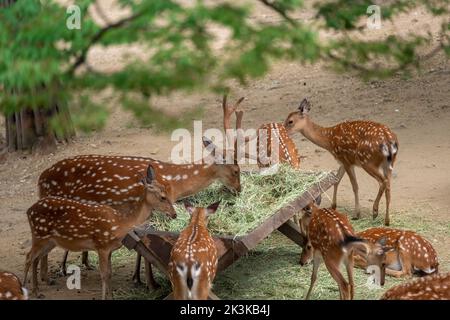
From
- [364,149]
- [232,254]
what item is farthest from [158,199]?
[364,149]

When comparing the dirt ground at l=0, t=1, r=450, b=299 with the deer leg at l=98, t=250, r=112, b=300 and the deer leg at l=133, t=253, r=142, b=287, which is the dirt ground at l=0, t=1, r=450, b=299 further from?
the deer leg at l=98, t=250, r=112, b=300

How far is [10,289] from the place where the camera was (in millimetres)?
5758

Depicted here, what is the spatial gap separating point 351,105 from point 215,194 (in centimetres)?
545

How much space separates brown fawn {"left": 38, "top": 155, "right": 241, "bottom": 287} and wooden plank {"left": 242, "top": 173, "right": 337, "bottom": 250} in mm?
634

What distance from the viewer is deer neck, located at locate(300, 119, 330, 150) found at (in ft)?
31.0

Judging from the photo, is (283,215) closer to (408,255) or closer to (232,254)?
(232,254)

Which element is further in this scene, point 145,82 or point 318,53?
point 318,53

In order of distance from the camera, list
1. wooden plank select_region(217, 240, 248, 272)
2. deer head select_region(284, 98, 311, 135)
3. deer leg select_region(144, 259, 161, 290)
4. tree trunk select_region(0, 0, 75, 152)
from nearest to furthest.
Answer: wooden plank select_region(217, 240, 248, 272)
deer leg select_region(144, 259, 161, 290)
deer head select_region(284, 98, 311, 135)
tree trunk select_region(0, 0, 75, 152)

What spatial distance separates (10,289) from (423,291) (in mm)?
2581

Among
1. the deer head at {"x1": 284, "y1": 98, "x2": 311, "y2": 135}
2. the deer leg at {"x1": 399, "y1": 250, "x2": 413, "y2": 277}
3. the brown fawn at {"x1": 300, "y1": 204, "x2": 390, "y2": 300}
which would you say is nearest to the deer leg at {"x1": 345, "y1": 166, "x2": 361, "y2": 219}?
the deer head at {"x1": 284, "y1": 98, "x2": 311, "y2": 135}

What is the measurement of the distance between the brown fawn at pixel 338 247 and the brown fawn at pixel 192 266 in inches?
34.9
